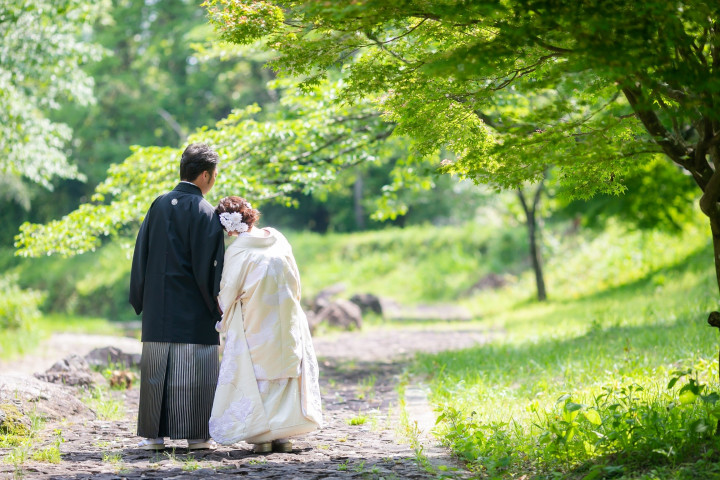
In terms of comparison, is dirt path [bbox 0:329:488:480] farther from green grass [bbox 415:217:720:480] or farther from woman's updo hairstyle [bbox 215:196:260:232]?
woman's updo hairstyle [bbox 215:196:260:232]

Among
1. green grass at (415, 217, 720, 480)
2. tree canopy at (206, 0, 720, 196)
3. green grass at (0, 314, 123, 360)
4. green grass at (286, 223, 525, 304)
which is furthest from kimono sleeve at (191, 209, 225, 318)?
green grass at (286, 223, 525, 304)

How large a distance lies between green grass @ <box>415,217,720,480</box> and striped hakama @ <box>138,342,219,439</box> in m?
1.81

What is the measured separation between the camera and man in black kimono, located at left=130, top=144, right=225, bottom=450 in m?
5.44

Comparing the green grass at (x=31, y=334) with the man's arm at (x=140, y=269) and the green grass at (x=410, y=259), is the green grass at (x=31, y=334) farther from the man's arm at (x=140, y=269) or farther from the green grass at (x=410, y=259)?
the man's arm at (x=140, y=269)

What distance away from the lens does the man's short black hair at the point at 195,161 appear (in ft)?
18.7

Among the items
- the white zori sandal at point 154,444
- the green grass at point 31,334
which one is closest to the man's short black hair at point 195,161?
the white zori sandal at point 154,444

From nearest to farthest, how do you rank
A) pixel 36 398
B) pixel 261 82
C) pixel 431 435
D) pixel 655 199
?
pixel 431 435 → pixel 36 398 → pixel 655 199 → pixel 261 82

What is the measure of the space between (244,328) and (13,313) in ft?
48.9

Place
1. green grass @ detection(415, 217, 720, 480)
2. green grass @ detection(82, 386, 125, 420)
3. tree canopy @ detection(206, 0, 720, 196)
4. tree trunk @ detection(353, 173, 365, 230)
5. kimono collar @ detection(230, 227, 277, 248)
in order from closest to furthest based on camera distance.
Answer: tree canopy @ detection(206, 0, 720, 196) → green grass @ detection(415, 217, 720, 480) → kimono collar @ detection(230, 227, 277, 248) → green grass @ detection(82, 386, 125, 420) → tree trunk @ detection(353, 173, 365, 230)

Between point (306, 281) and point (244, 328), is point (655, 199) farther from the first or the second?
point (306, 281)

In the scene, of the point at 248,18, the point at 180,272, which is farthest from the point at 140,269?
the point at 248,18

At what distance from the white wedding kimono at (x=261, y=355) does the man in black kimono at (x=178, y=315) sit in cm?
17

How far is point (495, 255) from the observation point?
28.1 m

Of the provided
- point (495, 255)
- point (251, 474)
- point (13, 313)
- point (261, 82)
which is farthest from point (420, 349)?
point (261, 82)
